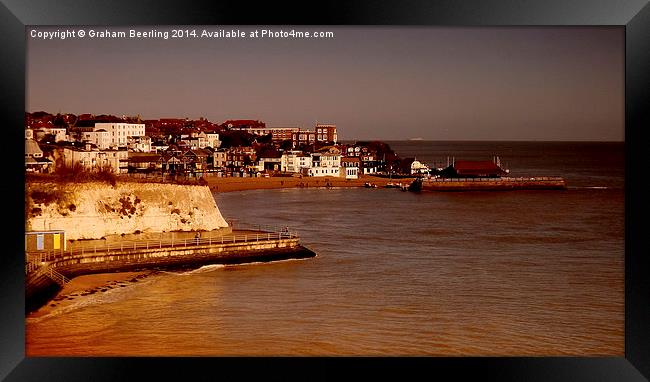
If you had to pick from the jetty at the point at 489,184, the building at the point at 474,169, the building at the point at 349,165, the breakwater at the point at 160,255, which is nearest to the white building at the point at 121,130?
the breakwater at the point at 160,255

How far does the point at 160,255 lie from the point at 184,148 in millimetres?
1169

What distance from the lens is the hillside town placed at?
794cm

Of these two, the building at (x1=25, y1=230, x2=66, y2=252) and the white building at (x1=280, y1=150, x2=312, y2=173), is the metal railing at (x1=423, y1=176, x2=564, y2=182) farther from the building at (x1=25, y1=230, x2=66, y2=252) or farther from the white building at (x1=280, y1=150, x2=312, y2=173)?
the building at (x1=25, y1=230, x2=66, y2=252)

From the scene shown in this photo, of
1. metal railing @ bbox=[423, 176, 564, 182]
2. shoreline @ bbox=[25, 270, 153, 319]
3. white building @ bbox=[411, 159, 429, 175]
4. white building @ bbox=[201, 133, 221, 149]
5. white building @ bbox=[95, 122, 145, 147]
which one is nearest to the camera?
shoreline @ bbox=[25, 270, 153, 319]

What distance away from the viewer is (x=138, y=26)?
529cm

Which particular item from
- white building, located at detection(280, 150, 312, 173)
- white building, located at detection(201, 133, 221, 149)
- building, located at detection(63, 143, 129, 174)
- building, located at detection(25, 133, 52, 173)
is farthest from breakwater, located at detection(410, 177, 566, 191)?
building, located at detection(25, 133, 52, 173)

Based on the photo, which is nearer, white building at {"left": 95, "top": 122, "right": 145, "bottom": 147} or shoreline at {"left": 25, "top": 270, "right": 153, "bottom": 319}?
shoreline at {"left": 25, "top": 270, "right": 153, "bottom": 319}

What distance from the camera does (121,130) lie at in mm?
8188

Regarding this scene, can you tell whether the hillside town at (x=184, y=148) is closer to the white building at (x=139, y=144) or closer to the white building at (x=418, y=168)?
the white building at (x=139, y=144)

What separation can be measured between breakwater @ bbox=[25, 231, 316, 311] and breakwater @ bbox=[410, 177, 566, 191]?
3961 millimetres
